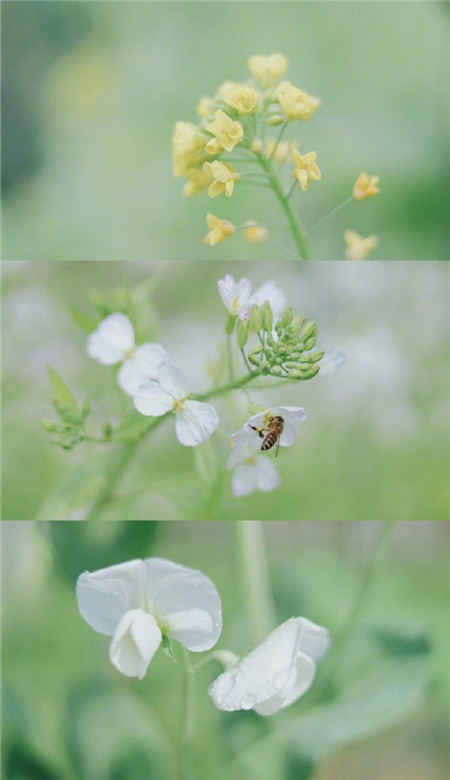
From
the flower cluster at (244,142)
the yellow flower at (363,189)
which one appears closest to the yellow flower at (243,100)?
the flower cluster at (244,142)

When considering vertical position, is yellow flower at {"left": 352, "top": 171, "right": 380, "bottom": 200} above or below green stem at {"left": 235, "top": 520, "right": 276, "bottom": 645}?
above

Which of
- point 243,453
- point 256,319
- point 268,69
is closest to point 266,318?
point 256,319

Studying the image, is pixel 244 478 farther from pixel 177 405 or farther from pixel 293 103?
pixel 293 103

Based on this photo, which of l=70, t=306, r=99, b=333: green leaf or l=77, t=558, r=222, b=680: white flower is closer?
l=77, t=558, r=222, b=680: white flower

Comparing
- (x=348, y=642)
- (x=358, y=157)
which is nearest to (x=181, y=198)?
(x=358, y=157)

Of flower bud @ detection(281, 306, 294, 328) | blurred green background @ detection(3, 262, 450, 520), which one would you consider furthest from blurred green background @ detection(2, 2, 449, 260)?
flower bud @ detection(281, 306, 294, 328)

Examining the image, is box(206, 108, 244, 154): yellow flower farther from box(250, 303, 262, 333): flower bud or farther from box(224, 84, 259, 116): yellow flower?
box(250, 303, 262, 333): flower bud
